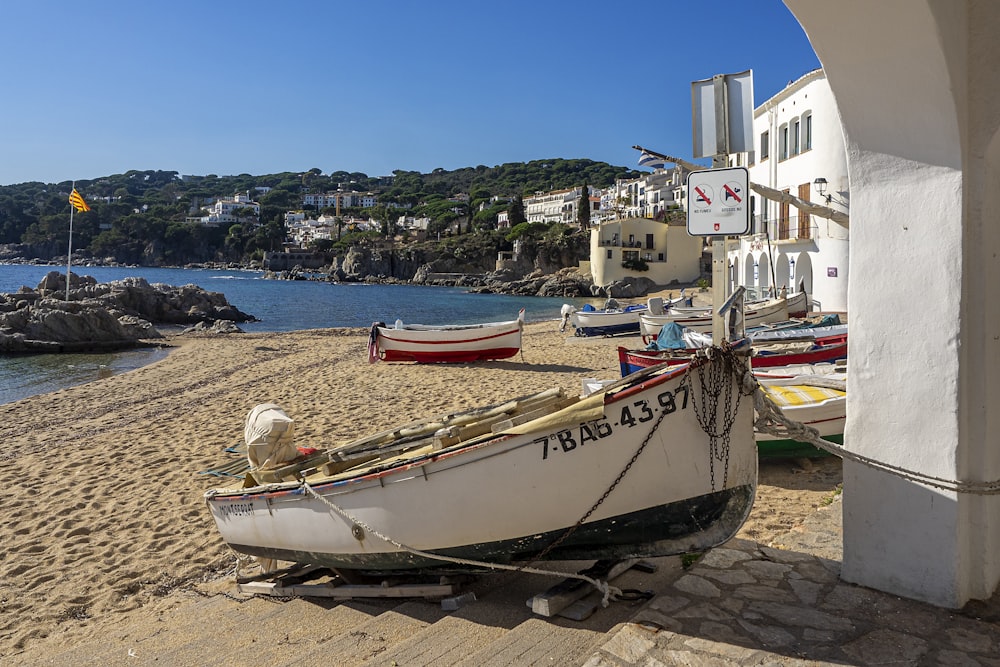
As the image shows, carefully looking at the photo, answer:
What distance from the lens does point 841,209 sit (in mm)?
24000

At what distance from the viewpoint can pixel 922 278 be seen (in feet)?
11.8

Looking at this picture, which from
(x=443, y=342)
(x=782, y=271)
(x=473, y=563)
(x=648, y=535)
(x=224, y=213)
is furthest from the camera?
(x=224, y=213)

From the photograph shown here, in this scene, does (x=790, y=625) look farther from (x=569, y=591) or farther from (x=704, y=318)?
(x=704, y=318)

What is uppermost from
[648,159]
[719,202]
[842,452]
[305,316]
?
[648,159]

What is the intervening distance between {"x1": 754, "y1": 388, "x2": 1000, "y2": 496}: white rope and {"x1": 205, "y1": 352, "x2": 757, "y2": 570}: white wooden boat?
0.27 ft

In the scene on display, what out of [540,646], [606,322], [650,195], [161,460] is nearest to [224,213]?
[650,195]

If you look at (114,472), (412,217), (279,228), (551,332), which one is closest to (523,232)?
(412,217)

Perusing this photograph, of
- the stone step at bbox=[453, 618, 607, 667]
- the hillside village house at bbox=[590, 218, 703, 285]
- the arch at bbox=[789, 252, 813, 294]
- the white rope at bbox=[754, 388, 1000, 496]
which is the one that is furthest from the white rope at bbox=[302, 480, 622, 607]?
the hillside village house at bbox=[590, 218, 703, 285]

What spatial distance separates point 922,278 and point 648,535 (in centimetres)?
199

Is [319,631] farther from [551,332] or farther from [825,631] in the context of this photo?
[551,332]

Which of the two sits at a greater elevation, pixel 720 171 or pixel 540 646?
pixel 720 171

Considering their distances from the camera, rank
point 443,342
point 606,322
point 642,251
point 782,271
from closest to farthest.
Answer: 1. point 443,342
2. point 606,322
3. point 782,271
4. point 642,251

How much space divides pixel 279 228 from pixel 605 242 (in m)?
102

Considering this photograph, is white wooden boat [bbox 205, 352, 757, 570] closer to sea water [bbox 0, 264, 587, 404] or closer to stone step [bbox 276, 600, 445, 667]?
stone step [bbox 276, 600, 445, 667]
